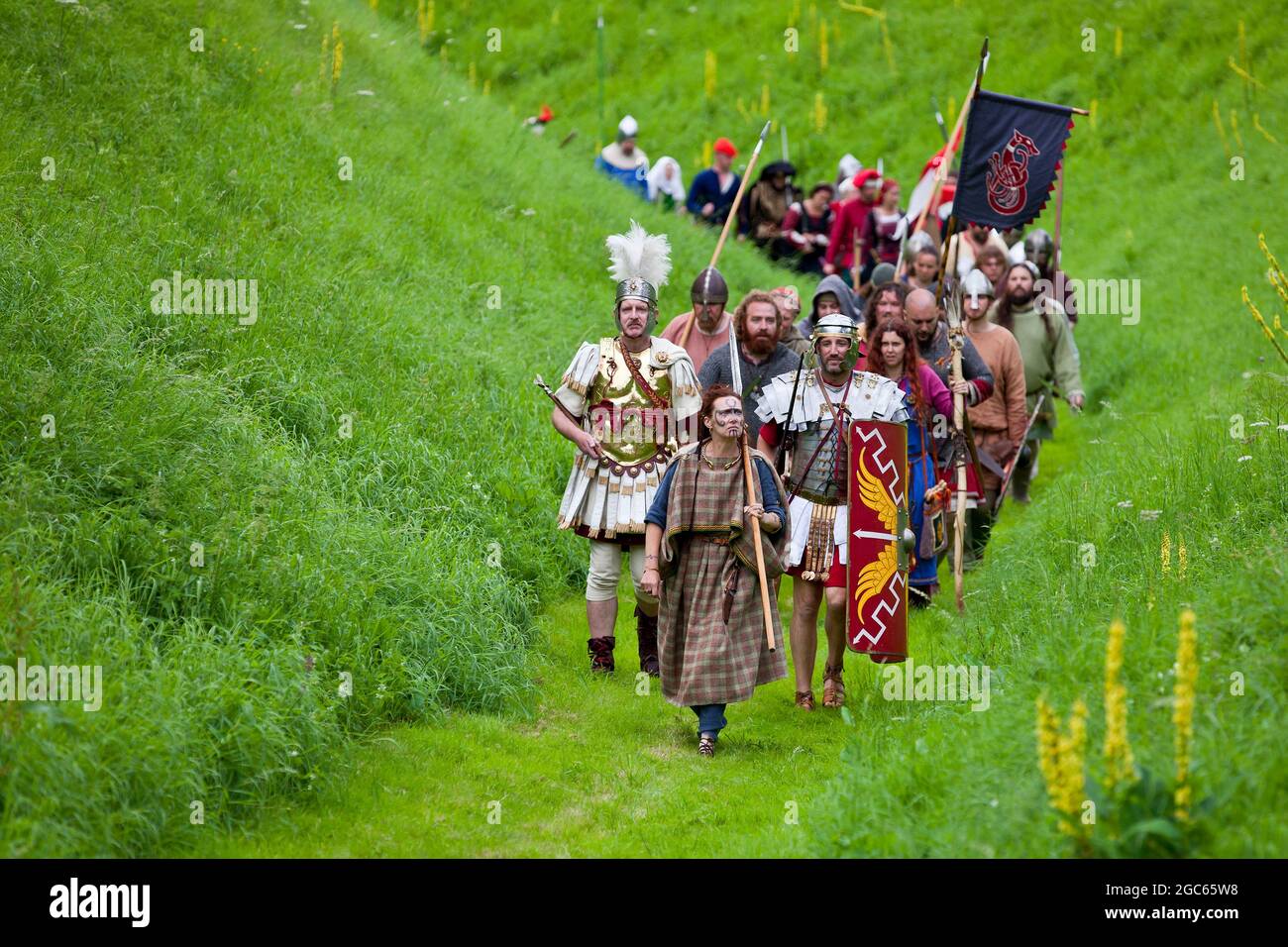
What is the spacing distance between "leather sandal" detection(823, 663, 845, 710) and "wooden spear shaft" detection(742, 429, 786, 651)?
77 centimetres

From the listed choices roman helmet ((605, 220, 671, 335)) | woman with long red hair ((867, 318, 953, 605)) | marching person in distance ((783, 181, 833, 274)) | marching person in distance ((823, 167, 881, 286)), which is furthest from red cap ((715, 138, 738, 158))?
roman helmet ((605, 220, 671, 335))

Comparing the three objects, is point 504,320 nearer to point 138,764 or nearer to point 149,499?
point 149,499

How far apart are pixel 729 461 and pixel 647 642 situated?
148 cm

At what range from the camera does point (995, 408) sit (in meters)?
10.4

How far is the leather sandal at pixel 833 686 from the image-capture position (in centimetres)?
775

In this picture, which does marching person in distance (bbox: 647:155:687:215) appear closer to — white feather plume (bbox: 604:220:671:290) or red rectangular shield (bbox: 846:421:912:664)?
white feather plume (bbox: 604:220:671:290)

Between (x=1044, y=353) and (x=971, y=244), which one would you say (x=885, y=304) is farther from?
(x=971, y=244)

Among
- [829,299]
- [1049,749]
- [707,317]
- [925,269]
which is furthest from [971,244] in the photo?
[1049,749]

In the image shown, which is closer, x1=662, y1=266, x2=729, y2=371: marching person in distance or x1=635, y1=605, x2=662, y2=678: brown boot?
x1=635, y1=605, x2=662, y2=678: brown boot

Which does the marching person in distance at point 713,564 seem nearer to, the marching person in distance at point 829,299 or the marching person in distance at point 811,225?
the marching person in distance at point 829,299

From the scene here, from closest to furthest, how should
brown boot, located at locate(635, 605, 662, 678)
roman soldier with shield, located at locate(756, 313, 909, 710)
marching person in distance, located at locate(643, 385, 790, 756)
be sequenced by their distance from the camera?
marching person in distance, located at locate(643, 385, 790, 756) → roman soldier with shield, located at locate(756, 313, 909, 710) → brown boot, located at locate(635, 605, 662, 678)

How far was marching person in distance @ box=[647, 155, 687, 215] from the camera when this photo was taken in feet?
59.3

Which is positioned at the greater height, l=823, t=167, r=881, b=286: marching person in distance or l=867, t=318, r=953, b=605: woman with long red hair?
l=823, t=167, r=881, b=286: marching person in distance

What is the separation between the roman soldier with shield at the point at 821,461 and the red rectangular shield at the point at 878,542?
25 cm
